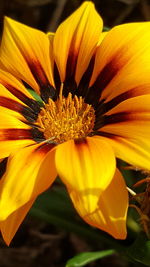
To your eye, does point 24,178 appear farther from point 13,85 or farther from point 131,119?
point 13,85

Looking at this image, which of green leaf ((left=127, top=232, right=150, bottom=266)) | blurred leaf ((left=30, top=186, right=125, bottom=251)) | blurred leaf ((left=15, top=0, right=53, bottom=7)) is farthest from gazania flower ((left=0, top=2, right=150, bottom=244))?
blurred leaf ((left=15, top=0, right=53, bottom=7))

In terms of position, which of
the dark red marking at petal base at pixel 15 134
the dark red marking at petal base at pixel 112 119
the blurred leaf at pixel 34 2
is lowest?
the dark red marking at petal base at pixel 112 119

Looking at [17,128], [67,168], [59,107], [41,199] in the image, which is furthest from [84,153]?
[41,199]

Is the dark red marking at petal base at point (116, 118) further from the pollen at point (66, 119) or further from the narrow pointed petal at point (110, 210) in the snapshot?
the narrow pointed petal at point (110, 210)

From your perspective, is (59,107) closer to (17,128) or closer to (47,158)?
(17,128)

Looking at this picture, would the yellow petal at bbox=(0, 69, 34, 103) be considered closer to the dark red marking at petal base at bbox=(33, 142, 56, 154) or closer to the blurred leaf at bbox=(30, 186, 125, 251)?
the dark red marking at petal base at bbox=(33, 142, 56, 154)

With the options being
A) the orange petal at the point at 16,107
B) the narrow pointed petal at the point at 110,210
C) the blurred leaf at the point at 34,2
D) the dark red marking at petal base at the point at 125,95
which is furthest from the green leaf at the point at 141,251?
the blurred leaf at the point at 34,2
